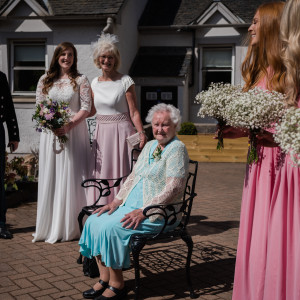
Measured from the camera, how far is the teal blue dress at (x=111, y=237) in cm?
382

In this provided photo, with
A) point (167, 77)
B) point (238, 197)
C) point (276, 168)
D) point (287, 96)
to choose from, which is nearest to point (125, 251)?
point (276, 168)

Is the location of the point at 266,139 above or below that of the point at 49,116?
below

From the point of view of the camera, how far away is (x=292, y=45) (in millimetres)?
2688

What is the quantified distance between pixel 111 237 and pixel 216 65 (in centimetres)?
1493

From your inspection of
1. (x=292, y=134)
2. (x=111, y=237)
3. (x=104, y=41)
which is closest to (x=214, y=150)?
(x=104, y=41)

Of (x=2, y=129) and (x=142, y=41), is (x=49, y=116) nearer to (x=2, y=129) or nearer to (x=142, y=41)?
Result: (x=2, y=129)

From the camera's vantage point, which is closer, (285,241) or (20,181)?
(285,241)

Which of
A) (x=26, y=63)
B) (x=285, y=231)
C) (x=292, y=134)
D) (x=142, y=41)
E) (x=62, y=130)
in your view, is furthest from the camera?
(x=142, y=41)

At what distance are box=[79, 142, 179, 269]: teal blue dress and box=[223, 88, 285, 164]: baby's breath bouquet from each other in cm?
145

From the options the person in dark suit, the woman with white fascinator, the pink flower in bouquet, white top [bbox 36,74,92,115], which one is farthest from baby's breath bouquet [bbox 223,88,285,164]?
the person in dark suit

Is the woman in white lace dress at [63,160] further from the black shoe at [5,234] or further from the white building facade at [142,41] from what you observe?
the white building facade at [142,41]

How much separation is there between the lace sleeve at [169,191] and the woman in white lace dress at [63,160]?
6.39ft

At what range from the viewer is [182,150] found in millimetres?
4094

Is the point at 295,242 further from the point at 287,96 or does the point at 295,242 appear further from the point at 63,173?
the point at 63,173
